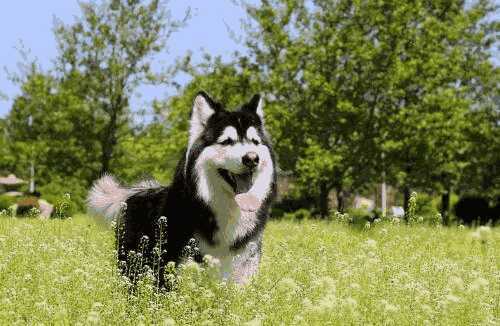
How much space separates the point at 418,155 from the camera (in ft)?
82.3

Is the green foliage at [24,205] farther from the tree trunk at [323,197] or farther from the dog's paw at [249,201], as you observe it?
the dog's paw at [249,201]

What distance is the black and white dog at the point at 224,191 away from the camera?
6664 millimetres

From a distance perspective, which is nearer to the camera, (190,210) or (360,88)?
(190,210)

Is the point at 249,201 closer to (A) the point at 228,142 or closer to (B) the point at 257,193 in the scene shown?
(B) the point at 257,193

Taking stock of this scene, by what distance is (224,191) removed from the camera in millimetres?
6777

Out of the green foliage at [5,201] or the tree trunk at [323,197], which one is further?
the green foliage at [5,201]

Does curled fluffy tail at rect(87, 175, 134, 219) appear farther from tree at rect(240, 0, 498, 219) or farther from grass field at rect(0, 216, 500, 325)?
tree at rect(240, 0, 498, 219)

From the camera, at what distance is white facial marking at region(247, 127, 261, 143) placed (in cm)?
673

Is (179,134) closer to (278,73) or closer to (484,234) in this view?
(278,73)

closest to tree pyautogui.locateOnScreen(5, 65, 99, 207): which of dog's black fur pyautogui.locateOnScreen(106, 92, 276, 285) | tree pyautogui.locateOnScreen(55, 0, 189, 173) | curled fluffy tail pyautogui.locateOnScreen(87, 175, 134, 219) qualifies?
tree pyautogui.locateOnScreen(55, 0, 189, 173)

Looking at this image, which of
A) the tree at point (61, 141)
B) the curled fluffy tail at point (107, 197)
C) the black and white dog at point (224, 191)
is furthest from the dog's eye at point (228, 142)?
the tree at point (61, 141)

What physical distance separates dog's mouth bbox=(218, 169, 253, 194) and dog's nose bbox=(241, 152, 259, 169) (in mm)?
264

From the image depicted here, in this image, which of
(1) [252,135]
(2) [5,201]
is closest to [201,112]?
Answer: (1) [252,135]

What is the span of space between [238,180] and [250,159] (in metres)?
0.37
